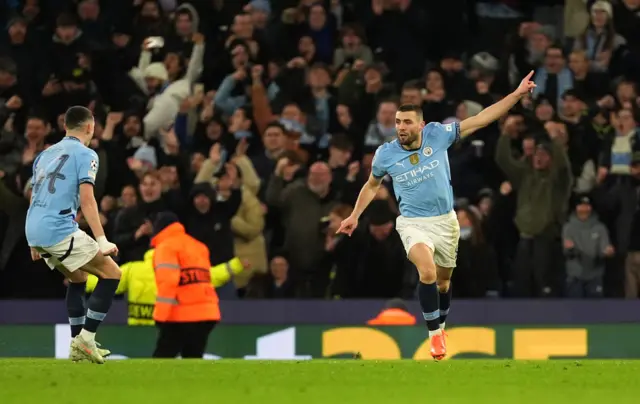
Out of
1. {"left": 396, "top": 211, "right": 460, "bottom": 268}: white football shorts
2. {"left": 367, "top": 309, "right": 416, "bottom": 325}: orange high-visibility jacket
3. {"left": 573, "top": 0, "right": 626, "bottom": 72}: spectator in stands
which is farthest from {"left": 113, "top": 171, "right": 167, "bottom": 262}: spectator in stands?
{"left": 573, "top": 0, "right": 626, "bottom": 72}: spectator in stands

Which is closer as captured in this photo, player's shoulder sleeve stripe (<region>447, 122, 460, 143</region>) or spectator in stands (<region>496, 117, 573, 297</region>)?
player's shoulder sleeve stripe (<region>447, 122, 460, 143</region>)

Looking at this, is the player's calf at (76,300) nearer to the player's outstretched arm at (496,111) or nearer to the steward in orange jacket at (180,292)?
the steward in orange jacket at (180,292)

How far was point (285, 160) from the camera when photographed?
1956 cm

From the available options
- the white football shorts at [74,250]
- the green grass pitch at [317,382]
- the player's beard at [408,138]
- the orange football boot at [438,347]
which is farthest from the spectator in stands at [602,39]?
the white football shorts at [74,250]

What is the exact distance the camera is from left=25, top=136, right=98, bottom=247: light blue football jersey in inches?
499

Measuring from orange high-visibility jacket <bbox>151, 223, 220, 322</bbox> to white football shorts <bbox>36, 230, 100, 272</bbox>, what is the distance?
329cm

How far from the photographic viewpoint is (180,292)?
16422 mm

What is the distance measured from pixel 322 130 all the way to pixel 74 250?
827 centimetres

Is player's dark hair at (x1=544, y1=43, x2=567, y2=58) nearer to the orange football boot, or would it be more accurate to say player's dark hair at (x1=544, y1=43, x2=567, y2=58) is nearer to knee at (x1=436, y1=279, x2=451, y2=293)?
knee at (x1=436, y1=279, x2=451, y2=293)

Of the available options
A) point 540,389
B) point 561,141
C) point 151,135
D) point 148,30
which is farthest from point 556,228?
point 540,389

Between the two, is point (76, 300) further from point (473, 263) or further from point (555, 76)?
point (555, 76)

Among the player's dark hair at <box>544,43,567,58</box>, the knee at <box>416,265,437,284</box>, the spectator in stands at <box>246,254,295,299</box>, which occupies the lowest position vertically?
the spectator in stands at <box>246,254,295,299</box>

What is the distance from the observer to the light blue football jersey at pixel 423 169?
13.9 metres

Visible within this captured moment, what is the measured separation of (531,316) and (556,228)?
1277 millimetres
